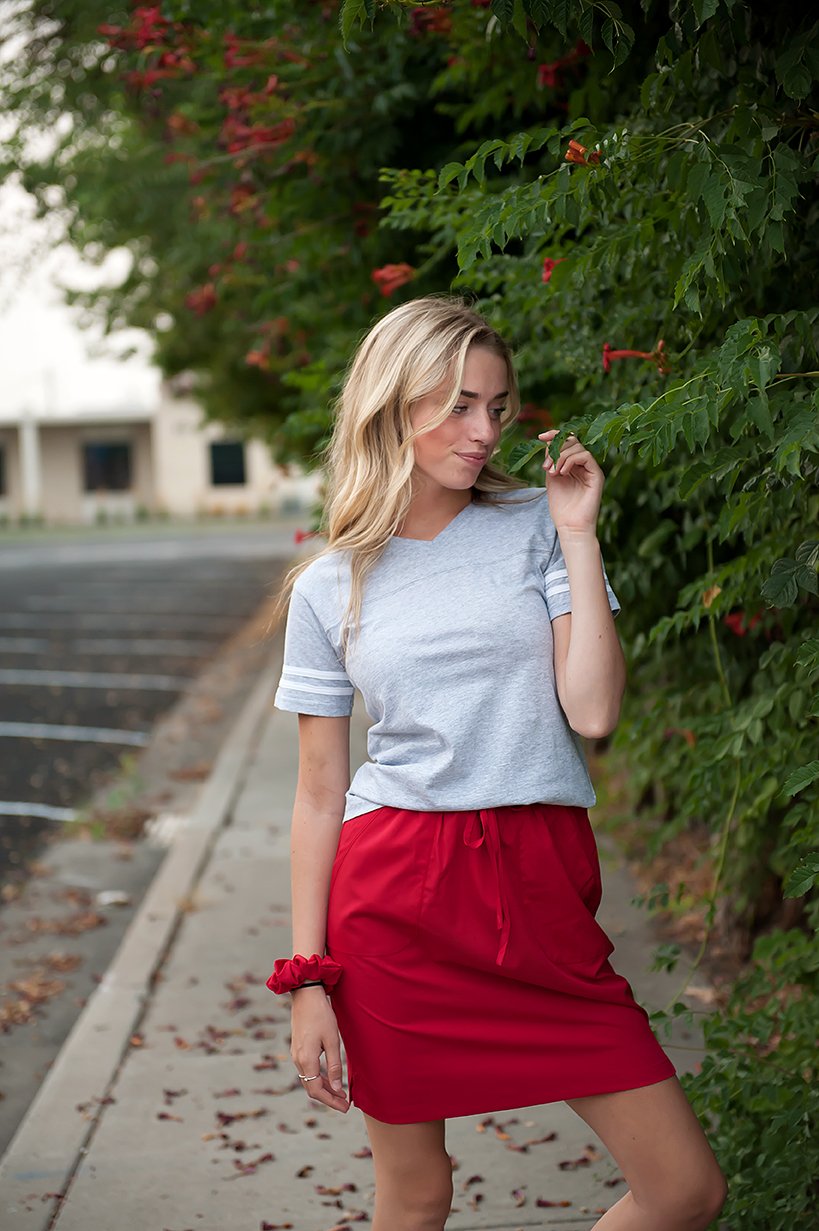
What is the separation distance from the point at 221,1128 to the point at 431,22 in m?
3.07

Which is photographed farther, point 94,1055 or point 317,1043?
point 94,1055

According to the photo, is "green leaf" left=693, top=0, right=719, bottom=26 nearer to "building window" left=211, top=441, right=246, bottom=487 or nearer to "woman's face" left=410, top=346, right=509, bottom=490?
"woman's face" left=410, top=346, right=509, bottom=490

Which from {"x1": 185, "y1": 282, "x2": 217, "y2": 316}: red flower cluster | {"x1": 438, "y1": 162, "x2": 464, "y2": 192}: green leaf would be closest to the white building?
{"x1": 185, "y1": 282, "x2": 217, "y2": 316}: red flower cluster

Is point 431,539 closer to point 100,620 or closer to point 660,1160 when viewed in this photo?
point 660,1160

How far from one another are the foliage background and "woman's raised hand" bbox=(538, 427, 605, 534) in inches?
1.6

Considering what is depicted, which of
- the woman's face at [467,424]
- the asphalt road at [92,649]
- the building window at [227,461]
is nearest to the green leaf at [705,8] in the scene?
the woman's face at [467,424]

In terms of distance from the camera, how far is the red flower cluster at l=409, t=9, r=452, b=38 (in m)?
3.72

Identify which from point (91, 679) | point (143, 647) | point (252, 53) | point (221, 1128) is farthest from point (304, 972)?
point (143, 647)

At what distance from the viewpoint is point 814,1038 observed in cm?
304

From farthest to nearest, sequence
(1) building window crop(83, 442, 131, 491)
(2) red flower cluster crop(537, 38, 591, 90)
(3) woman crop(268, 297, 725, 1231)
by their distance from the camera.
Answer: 1. (1) building window crop(83, 442, 131, 491)
2. (2) red flower cluster crop(537, 38, 591, 90)
3. (3) woman crop(268, 297, 725, 1231)

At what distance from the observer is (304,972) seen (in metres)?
2.38

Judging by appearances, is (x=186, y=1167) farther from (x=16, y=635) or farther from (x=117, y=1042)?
(x=16, y=635)

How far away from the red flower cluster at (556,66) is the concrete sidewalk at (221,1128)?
2.32 m

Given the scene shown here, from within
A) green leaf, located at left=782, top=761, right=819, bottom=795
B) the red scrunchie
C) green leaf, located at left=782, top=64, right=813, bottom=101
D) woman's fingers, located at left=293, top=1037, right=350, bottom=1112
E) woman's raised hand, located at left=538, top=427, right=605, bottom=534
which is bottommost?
woman's fingers, located at left=293, top=1037, right=350, bottom=1112
